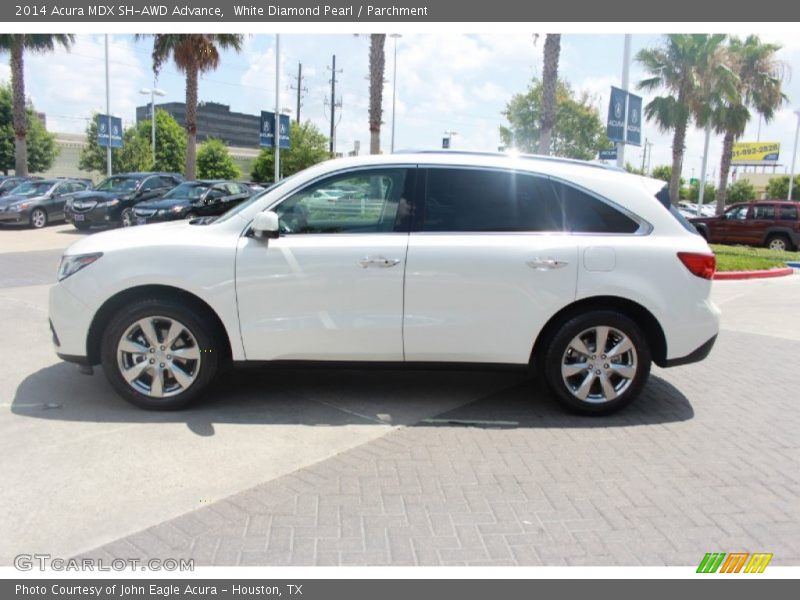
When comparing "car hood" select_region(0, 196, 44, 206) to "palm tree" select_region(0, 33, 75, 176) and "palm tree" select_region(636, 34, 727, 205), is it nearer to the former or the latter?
"palm tree" select_region(0, 33, 75, 176)

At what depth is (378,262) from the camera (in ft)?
14.6

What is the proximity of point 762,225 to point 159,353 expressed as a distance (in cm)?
2069

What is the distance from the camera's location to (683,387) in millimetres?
5566

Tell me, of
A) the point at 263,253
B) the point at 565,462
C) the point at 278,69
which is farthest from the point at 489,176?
the point at 278,69

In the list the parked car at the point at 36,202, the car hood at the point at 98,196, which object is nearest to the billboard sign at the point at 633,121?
the car hood at the point at 98,196

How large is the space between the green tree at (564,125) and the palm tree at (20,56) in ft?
79.4

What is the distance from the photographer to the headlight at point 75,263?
4500mm

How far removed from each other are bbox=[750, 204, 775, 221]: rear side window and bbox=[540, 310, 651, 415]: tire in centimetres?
1864

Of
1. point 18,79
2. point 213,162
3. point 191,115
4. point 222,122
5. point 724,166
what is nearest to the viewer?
point 191,115

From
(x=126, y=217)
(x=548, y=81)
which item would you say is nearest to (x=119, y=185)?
(x=126, y=217)

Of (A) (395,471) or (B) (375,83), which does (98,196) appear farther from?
(A) (395,471)

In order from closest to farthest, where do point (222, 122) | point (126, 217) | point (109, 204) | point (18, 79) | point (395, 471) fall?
point (395, 471), point (126, 217), point (109, 204), point (18, 79), point (222, 122)

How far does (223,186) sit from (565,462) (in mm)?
17031

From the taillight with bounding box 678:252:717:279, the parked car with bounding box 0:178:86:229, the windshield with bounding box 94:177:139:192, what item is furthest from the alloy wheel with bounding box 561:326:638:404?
the parked car with bounding box 0:178:86:229
